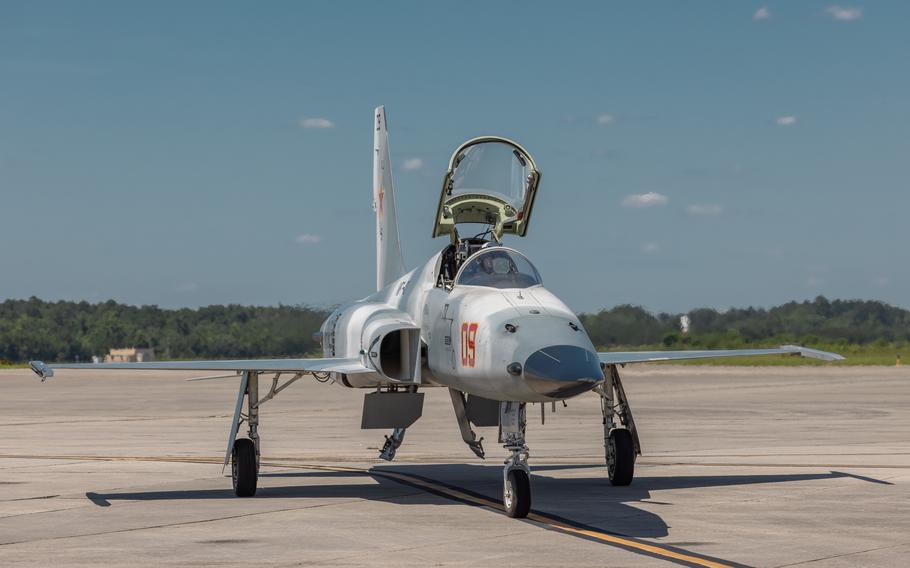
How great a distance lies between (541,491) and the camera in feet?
50.1

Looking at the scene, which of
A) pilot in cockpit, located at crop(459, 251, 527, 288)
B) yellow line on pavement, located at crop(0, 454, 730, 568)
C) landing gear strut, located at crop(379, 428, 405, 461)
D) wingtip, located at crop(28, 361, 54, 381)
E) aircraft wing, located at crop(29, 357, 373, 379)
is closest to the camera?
yellow line on pavement, located at crop(0, 454, 730, 568)

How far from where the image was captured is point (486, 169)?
16359 mm

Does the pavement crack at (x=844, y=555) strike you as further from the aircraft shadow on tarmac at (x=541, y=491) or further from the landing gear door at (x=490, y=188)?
the landing gear door at (x=490, y=188)

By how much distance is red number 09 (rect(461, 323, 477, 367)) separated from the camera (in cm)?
1298

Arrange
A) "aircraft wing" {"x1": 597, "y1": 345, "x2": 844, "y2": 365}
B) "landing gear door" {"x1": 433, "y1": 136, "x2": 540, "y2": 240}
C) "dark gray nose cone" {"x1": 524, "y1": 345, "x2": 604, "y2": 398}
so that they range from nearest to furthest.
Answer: "dark gray nose cone" {"x1": 524, "y1": 345, "x2": 604, "y2": 398} < "aircraft wing" {"x1": 597, "y1": 345, "x2": 844, "y2": 365} < "landing gear door" {"x1": 433, "y1": 136, "x2": 540, "y2": 240}

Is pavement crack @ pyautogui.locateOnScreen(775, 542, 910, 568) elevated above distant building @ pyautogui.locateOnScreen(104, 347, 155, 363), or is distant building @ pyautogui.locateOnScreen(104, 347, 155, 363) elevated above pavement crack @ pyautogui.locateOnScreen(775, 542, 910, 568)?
distant building @ pyautogui.locateOnScreen(104, 347, 155, 363)

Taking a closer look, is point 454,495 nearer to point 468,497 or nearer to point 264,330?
point 468,497

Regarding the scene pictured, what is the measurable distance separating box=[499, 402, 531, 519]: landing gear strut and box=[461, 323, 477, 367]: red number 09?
676mm

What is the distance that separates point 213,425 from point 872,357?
55.7m

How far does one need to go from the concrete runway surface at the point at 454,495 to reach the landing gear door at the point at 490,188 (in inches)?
144

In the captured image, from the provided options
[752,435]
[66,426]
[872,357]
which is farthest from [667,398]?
Result: [872,357]

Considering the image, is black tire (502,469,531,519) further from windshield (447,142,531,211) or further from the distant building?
the distant building

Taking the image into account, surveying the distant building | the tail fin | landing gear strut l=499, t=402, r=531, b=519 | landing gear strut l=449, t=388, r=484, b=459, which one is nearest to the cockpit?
landing gear strut l=449, t=388, r=484, b=459

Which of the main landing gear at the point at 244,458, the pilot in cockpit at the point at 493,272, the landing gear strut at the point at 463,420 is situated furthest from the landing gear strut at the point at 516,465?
the main landing gear at the point at 244,458
